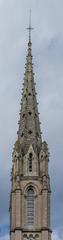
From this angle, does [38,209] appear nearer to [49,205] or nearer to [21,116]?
[49,205]

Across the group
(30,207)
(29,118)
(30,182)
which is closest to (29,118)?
(29,118)

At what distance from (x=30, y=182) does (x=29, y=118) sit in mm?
10819

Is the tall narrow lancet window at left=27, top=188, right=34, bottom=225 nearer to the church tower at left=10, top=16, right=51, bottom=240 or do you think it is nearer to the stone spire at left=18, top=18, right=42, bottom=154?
the church tower at left=10, top=16, right=51, bottom=240

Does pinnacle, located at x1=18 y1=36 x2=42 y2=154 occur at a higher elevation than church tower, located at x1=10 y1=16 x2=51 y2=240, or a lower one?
higher

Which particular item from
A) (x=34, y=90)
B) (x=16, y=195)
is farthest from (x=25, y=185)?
(x=34, y=90)

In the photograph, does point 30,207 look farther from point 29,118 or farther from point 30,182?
point 29,118

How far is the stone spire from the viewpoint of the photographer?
187500 mm

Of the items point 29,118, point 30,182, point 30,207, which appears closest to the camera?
point 30,207

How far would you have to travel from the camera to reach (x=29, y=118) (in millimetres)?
189750

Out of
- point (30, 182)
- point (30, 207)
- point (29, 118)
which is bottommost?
point (30, 207)

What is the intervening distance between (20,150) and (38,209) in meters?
9.19

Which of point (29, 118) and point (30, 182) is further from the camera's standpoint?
point (29, 118)

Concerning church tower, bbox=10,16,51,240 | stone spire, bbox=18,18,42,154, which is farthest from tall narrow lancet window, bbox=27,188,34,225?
stone spire, bbox=18,18,42,154

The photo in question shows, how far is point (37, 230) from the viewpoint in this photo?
7111 inches
